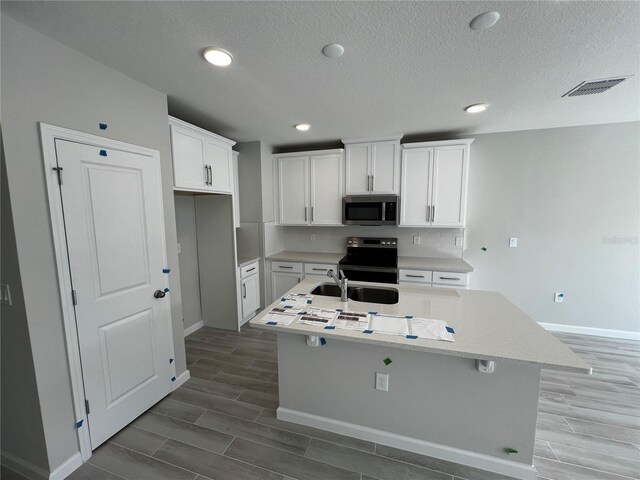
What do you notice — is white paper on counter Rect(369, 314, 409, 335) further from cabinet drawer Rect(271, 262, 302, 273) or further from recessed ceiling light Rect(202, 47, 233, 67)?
cabinet drawer Rect(271, 262, 302, 273)

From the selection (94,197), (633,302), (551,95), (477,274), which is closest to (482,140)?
(551,95)

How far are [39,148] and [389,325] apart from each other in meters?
2.24

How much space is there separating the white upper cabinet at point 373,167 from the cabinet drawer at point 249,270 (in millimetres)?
1706

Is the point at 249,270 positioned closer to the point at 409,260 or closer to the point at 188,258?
the point at 188,258

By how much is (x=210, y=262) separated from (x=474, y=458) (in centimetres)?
319

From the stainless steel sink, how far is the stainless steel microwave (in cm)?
140

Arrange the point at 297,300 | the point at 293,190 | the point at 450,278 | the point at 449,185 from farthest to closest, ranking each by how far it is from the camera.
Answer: the point at 293,190 → the point at 449,185 → the point at 450,278 → the point at 297,300

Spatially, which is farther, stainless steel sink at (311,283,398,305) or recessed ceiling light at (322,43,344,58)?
stainless steel sink at (311,283,398,305)

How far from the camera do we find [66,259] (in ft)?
5.10

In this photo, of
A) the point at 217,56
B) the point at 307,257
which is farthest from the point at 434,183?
the point at 217,56

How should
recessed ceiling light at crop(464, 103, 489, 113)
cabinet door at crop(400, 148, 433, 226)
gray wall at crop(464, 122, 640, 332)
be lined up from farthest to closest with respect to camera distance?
cabinet door at crop(400, 148, 433, 226)
gray wall at crop(464, 122, 640, 332)
recessed ceiling light at crop(464, 103, 489, 113)

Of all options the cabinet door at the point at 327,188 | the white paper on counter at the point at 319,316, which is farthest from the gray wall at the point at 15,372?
the cabinet door at the point at 327,188

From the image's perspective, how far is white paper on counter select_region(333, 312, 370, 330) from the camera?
1.60 metres

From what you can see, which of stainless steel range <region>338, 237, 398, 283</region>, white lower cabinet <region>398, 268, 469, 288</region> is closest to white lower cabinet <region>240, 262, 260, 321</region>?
stainless steel range <region>338, 237, 398, 283</region>
